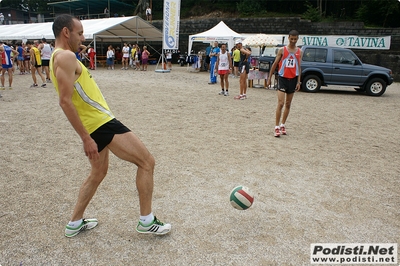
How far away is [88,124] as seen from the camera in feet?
8.86

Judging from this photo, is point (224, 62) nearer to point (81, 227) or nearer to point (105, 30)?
point (81, 227)

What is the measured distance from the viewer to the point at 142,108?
893 centimetres

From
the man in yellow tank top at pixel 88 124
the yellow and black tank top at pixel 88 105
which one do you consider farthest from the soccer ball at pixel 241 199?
the yellow and black tank top at pixel 88 105

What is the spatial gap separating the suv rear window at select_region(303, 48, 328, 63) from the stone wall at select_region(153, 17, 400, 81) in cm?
925

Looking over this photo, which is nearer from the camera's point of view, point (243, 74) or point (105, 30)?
point (243, 74)

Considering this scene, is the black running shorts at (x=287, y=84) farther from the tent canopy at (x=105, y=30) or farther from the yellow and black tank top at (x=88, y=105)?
the tent canopy at (x=105, y=30)

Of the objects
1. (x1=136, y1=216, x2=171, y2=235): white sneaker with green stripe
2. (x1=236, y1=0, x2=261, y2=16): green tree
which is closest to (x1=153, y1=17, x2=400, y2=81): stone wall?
(x1=236, y1=0, x2=261, y2=16): green tree

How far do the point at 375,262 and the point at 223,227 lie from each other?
1.34m

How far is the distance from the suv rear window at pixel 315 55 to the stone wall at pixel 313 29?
925cm

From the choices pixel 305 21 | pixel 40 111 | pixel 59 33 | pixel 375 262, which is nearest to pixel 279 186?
pixel 375 262

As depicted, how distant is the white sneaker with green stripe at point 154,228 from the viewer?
2.93 meters

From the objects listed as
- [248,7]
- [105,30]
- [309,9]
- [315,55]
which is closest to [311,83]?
[315,55]

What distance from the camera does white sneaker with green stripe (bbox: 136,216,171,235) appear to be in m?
2.93

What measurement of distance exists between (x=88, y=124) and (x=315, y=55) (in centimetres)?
1215
